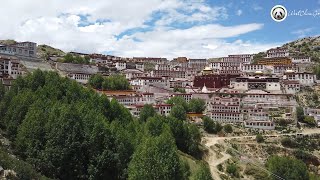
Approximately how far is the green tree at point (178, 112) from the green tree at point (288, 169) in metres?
21.0

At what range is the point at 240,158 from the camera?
57812 millimetres

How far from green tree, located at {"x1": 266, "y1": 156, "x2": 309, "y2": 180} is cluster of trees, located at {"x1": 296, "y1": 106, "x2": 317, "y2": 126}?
22.4 metres

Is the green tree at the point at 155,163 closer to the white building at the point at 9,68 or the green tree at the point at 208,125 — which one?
the green tree at the point at 208,125

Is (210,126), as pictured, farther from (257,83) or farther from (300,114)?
(257,83)

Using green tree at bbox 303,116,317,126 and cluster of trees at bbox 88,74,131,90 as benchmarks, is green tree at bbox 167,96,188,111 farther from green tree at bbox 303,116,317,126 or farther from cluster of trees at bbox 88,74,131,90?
green tree at bbox 303,116,317,126

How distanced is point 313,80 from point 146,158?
68.0 meters

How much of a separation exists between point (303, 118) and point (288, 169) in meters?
25.0

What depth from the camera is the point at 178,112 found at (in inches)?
2672

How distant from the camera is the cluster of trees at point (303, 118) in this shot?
6981 centimetres

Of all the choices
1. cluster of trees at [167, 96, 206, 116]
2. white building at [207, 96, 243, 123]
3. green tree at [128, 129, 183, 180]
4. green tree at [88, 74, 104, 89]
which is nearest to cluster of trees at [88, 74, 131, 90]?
green tree at [88, 74, 104, 89]

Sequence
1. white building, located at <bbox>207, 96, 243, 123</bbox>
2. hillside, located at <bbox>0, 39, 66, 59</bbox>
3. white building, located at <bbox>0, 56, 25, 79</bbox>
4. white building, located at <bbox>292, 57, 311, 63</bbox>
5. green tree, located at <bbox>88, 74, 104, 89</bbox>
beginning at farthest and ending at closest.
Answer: hillside, located at <bbox>0, 39, 66, 59</bbox> → white building, located at <bbox>292, 57, 311, 63</bbox> → green tree, located at <bbox>88, 74, 104, 89</bbox> → white building, located at <bbox>0, 56, 25, 79</bbox> → white building, located at <bbox>207, 96, 243, 123</bbox>

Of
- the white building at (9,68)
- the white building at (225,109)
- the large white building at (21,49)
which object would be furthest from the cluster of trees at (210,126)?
the large white building at (21,49)

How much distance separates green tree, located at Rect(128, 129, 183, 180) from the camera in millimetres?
30703

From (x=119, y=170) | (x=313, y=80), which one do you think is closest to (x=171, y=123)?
(x=119, y=170)
